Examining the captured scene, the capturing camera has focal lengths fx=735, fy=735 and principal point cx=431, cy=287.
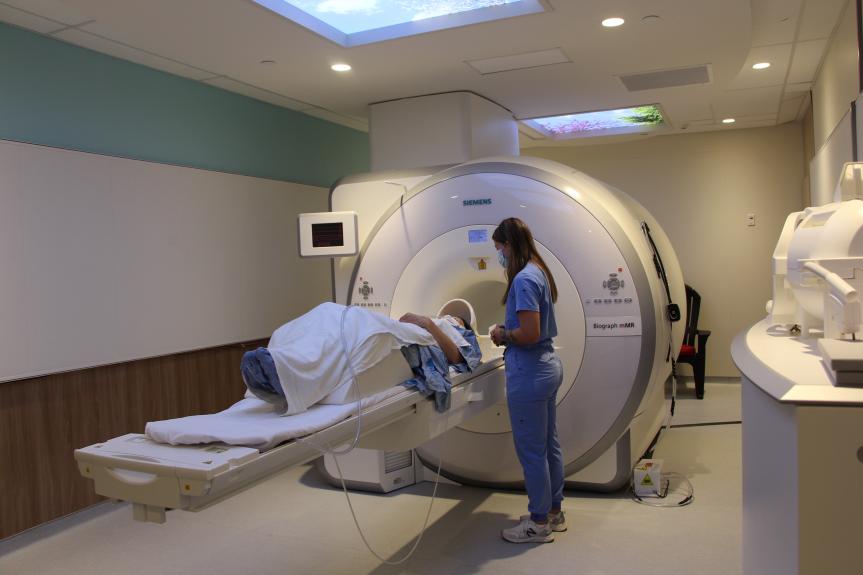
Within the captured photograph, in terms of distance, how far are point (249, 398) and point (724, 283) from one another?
16.2ft

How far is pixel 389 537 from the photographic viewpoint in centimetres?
300

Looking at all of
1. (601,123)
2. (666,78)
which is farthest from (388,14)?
(601,123)

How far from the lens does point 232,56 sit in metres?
3.41

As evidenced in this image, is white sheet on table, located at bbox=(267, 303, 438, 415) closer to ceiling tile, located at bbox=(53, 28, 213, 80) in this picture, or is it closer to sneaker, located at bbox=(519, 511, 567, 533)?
sneaker, located at bbox=(519, 511, 567, 533)

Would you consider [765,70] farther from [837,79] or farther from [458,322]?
[458,322]

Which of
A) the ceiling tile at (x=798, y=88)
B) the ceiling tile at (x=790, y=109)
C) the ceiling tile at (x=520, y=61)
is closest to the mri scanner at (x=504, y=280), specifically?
the ceiling tile at (x=520, y=61)

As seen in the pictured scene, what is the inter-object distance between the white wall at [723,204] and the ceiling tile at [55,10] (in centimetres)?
476

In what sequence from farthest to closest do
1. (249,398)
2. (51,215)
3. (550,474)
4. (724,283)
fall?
(724,283) < (51,215) < (550,474) < (249,398)

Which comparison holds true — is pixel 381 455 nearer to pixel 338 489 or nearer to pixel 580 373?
pixel 338 489

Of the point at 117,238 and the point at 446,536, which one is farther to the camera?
the point at 117,238

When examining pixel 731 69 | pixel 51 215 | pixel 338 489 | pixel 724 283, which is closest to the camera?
pixel 51 215

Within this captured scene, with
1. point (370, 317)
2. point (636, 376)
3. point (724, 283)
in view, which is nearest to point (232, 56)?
point (370, 317)

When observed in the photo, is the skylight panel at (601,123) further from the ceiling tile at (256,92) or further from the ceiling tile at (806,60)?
the ceiling tile at (256,92)

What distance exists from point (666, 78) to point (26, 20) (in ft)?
10.5
